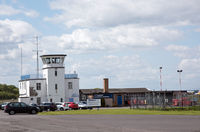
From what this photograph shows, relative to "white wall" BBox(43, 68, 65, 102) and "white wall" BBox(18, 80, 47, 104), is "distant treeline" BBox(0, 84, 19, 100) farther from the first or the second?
"white wall" BBox(43, 68, 65, 102)

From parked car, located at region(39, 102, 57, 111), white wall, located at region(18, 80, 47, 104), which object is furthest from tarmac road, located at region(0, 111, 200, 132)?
white wall, located at region(18, 80, 47, 104)

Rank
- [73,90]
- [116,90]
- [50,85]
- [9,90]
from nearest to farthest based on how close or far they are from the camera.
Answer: [50,85] → [73,90] → [116,90] → [9,90]

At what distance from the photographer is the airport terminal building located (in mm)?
78625

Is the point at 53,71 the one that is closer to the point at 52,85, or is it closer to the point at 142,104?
the point at 52,85

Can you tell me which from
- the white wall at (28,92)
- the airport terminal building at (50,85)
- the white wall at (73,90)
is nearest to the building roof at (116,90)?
the white wall at (73,90)

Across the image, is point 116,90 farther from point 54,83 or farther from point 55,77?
point 54,83

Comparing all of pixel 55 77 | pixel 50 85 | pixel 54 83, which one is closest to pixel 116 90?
pixel 55 77

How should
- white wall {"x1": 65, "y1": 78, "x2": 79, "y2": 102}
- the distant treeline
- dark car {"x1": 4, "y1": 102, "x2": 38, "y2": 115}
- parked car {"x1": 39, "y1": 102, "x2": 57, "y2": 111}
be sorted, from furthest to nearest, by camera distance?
the distant treeline < white wall {"x1": 65, "y1": 78, "x2": 79, "y2": 102} < parked car {"x1": 39, "y1": 102, "x2": 57, "y2": 111} < dark car {"x1": 4, "y1": 102, "x2": 38, "y2": 115}

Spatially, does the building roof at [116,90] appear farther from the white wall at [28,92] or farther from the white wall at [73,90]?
the white wall at [28,92]

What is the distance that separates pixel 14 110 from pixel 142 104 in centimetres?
2592

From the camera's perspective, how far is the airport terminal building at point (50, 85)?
78.6 meters

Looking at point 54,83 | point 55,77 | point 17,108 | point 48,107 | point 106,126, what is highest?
point 55,77

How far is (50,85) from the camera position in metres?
78.9

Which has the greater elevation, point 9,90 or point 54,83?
point 9,90
